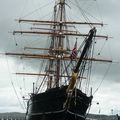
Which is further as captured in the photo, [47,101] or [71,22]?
[71,22]

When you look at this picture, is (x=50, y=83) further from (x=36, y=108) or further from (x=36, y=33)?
(x=36, y=108)

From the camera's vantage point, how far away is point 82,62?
77562 mm

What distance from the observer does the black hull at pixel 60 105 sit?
7824cm

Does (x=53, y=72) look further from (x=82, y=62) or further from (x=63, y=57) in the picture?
(x=82, y=62)

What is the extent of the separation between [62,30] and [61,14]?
285 cm

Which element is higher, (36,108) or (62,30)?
(62,30)

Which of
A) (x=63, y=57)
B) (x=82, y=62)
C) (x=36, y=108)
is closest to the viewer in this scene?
(x=82, y=62)

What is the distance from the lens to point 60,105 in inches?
3088

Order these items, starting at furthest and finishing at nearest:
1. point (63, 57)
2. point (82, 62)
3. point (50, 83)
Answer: point (50, 83) < point (63, 57) < point (82, 62)

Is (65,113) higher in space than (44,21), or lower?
lower

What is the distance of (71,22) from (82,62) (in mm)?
20180

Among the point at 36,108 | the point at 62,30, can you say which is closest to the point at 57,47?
the point at 62,30

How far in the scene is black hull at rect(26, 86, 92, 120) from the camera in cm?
7824

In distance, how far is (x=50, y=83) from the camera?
4122 inches
